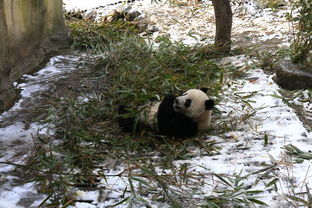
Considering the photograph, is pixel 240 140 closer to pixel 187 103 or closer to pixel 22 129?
pixel 187 103

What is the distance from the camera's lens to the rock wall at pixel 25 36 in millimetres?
3653

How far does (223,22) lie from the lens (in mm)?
5031

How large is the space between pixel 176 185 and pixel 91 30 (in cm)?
386

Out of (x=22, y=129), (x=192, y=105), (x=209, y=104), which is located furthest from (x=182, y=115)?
(x=22, y=129)

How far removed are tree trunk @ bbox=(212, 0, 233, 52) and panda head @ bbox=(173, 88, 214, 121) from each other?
6.71 ft

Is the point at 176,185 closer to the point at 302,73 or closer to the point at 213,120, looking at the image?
the point at 213,120

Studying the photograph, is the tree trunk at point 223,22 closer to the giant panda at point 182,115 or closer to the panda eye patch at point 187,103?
the giant panda at point 182,115

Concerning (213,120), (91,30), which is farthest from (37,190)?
(91,30)

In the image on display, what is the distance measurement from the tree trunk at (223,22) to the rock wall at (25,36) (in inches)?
80.1

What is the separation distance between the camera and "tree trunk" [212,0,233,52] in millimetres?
4996

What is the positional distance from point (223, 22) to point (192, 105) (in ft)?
7.40

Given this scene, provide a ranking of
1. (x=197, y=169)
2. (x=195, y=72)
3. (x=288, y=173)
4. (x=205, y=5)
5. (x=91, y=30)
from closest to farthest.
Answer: (x=288, y=173)
(x=197, y=169)
(x=195, y=72)
(x=91, y=30)
(x=205, y=5)

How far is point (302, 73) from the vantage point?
12.8 feet

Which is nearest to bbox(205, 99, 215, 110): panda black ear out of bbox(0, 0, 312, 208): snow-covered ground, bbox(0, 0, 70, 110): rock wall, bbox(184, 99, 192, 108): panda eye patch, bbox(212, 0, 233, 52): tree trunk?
bbox(184, 99, 192, 108): panda eye patch
